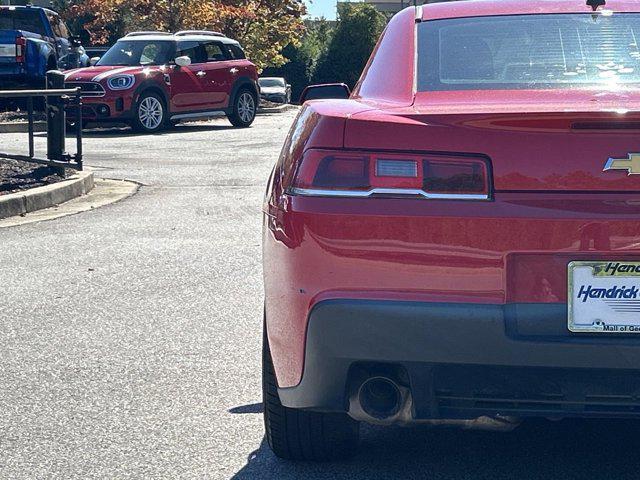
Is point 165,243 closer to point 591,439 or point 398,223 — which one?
point 591,439

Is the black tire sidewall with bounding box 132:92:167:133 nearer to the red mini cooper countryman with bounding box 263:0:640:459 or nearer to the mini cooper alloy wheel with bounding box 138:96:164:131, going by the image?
the mini cooper alloy wheel with bounding box 138:96:164:131

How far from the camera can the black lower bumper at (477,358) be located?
3365 millimetres

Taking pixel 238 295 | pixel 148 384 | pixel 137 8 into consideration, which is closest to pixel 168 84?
pixel 137 8

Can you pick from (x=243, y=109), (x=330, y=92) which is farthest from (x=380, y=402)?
(x=243, y=109)

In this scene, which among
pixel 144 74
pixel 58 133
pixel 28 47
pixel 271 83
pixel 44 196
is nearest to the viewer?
pixel 44 196

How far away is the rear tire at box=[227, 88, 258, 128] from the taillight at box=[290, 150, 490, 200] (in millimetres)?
20923

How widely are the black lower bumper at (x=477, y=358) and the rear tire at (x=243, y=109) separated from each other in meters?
21.0

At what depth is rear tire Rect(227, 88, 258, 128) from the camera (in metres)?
24.3

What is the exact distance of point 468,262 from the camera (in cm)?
339

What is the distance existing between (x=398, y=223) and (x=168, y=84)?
19.4 metres

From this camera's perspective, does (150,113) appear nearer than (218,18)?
Yes

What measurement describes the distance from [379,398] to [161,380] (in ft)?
6.11

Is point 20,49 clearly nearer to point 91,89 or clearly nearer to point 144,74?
point 91,89

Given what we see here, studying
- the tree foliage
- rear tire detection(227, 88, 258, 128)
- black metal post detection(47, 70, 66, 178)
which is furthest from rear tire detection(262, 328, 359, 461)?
the tree foliage
